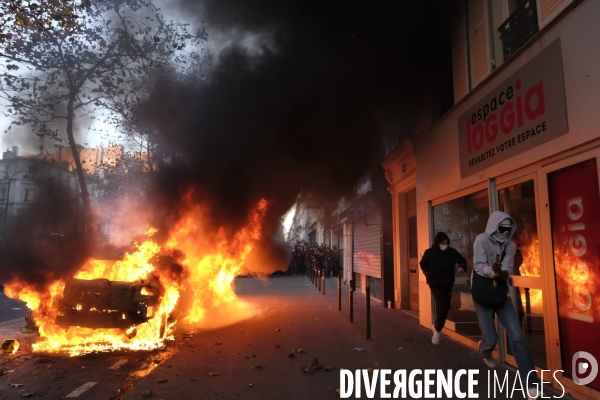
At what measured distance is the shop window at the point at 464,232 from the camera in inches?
249

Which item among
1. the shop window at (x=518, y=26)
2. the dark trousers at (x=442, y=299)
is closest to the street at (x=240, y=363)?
the dark trousers at (x=442, y=299)

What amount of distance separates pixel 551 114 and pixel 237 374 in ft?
15.6

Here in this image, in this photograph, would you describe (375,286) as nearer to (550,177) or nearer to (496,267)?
(550,177)

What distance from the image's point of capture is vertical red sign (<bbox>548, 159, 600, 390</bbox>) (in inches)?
147

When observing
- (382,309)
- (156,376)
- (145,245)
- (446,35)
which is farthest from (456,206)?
(145,245)

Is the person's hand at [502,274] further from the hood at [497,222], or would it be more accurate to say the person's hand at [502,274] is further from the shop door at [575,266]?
the shop door at [575,266]

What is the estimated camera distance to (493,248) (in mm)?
4020

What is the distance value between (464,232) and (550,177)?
2.86 meters

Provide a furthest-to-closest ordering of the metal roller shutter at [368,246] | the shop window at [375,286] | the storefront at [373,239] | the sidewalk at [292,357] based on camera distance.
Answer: the shop window at [375,286], the metal roller shutter at [368,246], the storefront at [373,239], the sidewalk at [292,357]

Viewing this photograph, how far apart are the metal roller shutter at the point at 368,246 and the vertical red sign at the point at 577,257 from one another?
716 cm

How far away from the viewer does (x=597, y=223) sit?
371 cm

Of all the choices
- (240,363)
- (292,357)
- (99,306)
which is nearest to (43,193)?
(99,306)

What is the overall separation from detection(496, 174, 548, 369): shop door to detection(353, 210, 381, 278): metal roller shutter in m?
6.16

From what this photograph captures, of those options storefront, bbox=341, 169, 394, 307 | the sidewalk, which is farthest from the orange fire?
storefront, bbox=341, 169, 394, 307
